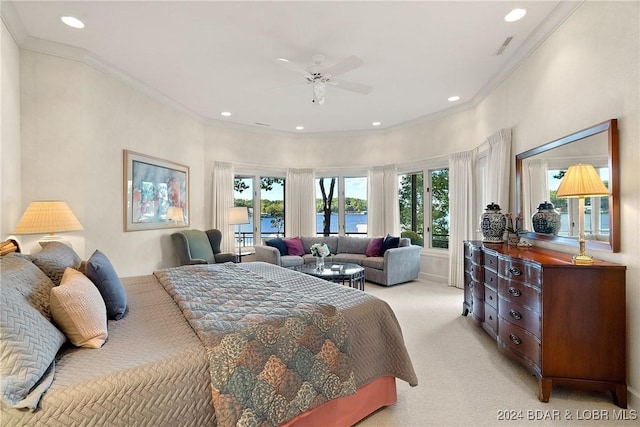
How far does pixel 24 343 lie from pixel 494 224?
391cm

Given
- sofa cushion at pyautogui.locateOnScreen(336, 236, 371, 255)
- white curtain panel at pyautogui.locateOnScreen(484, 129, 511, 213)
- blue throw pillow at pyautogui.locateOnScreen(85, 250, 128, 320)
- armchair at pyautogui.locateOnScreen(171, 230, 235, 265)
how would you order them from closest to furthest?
blue throw pillow at pyautogui.locateOnScreen(85, 250, 128, 320) < white curtain panel at pyautogui.locateOnScreen(484, 129, 511, 213) < armchair at pyautogui.locateOnScreen(171, 230, 235, 265) < sofa cushion at pyautogui.locateOnScreen(336, 236, 371, 255)

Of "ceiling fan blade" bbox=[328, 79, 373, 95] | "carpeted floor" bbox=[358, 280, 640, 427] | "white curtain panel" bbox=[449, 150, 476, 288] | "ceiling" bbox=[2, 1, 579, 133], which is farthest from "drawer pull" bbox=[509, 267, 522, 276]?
"white curtain panel" bbox=[449, 150, 476, 288]

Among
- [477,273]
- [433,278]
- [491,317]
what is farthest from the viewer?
[433,278]

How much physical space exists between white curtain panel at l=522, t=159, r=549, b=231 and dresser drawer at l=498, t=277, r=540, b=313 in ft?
2.84

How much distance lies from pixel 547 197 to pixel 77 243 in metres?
4.79

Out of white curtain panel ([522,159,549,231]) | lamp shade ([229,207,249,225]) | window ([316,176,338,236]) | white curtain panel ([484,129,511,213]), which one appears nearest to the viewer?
white curtain panel ([522,159,549,231])

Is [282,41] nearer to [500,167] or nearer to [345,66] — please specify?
[345,66]

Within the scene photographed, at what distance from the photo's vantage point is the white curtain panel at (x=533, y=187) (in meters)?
2.96

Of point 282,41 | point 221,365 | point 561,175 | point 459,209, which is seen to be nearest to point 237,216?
point 282,41

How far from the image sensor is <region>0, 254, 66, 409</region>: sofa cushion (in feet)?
3.36

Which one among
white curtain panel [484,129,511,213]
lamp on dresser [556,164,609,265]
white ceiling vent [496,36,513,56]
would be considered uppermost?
white ceiling vent [496,36,513,56]

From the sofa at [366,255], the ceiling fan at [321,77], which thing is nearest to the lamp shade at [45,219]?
the ceiling fan at [321,77]

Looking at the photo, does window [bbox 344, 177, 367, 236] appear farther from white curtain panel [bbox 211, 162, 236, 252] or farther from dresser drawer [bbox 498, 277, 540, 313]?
dresser drawer [bbox 498, 277, 540, 313]

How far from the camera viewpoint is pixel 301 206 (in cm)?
681
